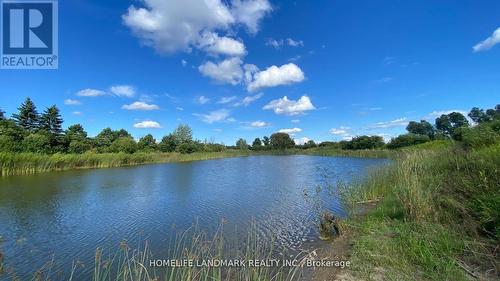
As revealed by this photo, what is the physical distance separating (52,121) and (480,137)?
158 feet

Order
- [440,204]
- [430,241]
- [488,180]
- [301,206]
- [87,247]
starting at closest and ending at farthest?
[430,241] → [488,180] → [440,204] → [87,247] → [301,206]

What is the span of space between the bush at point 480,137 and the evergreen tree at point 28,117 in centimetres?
4652

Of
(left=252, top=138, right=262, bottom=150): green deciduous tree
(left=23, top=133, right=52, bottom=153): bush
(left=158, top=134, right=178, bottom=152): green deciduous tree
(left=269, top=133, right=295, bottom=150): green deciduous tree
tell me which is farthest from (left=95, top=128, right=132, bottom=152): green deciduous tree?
(left=269, top=133, right=295, bottom=150): green deciduous tree

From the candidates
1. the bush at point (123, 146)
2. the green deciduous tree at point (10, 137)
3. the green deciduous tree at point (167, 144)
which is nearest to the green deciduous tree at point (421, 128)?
the green deciduous tree at point (167, 144)

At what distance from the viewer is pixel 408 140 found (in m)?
45.7

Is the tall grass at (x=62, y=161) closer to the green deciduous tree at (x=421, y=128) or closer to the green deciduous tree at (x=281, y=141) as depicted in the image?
the green deciduous tree at (x=281, y=141)

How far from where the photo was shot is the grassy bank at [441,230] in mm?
3654

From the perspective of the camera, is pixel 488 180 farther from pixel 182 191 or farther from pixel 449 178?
pixel 182 191

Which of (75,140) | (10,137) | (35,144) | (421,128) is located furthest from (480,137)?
(421,128)

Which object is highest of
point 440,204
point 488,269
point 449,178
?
point 449,178

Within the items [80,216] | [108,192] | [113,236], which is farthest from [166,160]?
[113,236]

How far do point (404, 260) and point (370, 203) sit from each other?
5.63 metres

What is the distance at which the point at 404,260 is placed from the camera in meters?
3.97

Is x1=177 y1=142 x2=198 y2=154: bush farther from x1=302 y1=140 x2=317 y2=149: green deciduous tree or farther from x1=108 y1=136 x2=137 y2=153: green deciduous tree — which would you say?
x1=302 y1=140 x2=317 y2=149: green deciduous tree
